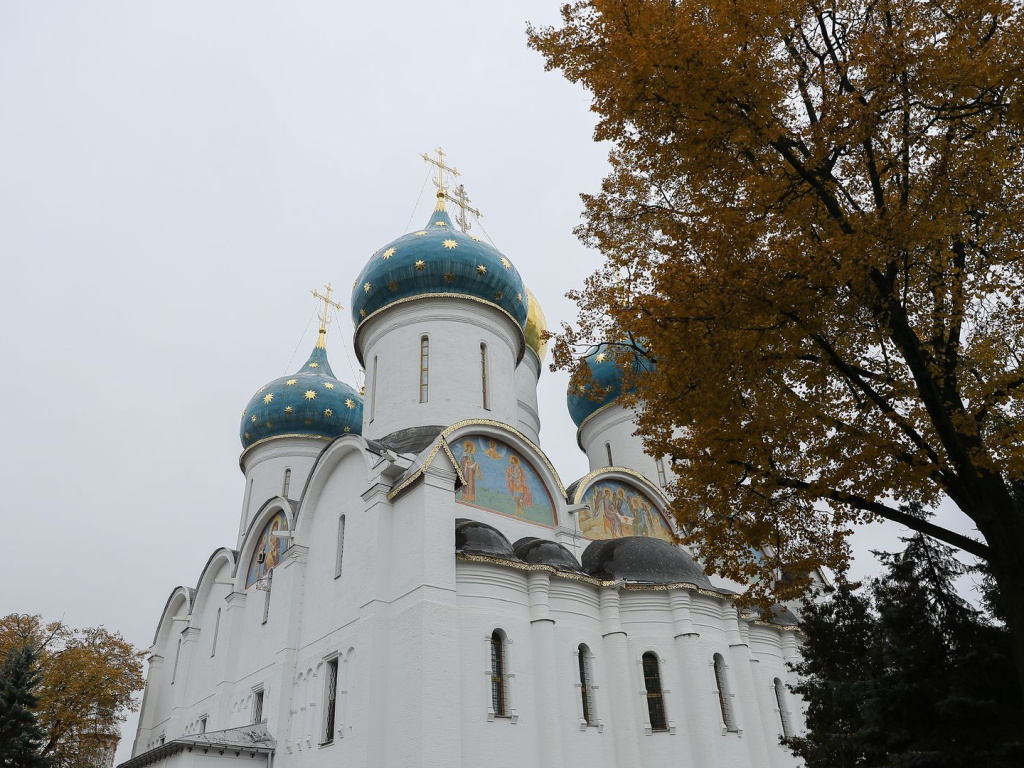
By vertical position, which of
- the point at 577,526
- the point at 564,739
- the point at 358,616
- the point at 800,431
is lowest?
the point at 564,739

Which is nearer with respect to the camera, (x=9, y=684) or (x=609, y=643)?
(x=609, y=643)

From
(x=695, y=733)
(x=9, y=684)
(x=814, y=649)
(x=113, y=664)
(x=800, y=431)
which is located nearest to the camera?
(x=800, y=431)

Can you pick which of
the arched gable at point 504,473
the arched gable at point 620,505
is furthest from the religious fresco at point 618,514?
the arched gable at point 504,473

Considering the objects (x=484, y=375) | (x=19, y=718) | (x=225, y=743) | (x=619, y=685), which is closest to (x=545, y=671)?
(x=619, y=685)

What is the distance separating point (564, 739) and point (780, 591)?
6.13 meters

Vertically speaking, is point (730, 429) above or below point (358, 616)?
below

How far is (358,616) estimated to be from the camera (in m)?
12.3

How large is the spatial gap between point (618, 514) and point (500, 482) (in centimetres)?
333

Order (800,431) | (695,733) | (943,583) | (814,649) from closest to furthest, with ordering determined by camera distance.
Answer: (800,431)
(943,583)
(814,649)
(695,733)

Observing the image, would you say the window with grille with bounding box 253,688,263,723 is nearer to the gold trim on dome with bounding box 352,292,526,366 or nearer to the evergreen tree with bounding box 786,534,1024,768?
the gold trim on dome with bounding box 352,292,526,366

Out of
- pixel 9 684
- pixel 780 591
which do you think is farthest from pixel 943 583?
pixel 9 684

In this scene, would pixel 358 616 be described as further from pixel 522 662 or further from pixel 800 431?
pixel 800 431

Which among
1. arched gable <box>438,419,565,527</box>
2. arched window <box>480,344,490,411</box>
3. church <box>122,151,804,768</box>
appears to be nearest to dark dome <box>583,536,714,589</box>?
church <box>122,151,804,768</box>

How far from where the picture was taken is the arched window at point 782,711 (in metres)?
14.7
